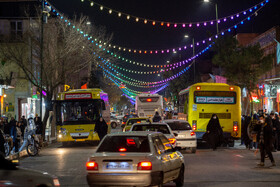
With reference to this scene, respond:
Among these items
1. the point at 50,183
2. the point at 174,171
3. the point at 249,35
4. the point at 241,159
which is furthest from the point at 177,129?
the point at 249,35

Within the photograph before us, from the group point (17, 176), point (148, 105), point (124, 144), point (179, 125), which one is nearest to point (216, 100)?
point (179, 125)

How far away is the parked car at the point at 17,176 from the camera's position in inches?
238

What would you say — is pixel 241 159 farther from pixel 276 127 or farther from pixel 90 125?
pixel 90 125

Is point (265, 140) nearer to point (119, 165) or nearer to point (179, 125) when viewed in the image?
point (179, 125)

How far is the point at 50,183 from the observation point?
728cm

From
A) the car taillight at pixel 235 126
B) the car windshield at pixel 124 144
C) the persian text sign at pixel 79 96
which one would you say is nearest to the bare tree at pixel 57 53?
the persian text sign at pixel 79 96

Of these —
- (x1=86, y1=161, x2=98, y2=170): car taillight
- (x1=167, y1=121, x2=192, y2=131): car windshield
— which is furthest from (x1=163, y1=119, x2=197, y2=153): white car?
(x1=86, y1=161, x2=98, y2=170): car taillight

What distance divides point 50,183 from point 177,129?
50.6 ft

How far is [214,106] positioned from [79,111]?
7.92 meters

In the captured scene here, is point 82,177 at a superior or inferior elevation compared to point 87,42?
inferior

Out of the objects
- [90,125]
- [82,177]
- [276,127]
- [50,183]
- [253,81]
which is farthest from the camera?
[253,81]

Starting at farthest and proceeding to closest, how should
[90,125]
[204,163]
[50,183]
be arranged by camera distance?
[90,125] → [204,163] → [50,183]

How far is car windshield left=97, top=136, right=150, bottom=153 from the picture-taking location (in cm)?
1049

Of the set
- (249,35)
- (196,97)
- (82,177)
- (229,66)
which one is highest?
(249,35)
